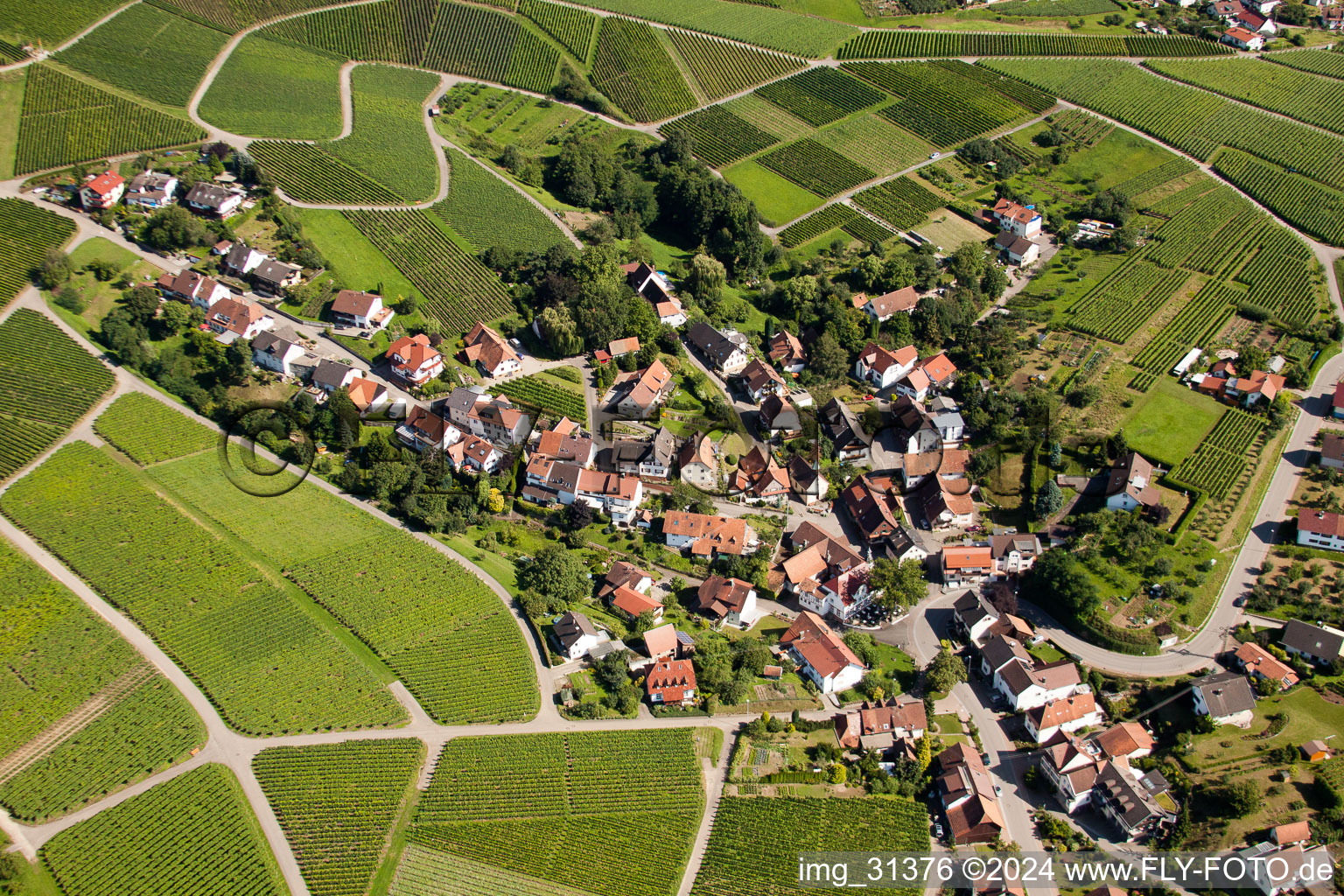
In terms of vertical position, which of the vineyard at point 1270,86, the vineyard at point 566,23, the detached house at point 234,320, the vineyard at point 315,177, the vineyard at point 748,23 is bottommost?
the detached house at point 234,320

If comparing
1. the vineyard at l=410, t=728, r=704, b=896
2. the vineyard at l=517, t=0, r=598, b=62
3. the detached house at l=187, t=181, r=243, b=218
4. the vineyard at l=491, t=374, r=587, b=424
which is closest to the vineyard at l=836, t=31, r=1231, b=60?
the vineyard at l=517, t=0, r=598, b=62

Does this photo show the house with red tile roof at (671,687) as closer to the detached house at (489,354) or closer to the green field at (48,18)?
the detached house at (489,354)

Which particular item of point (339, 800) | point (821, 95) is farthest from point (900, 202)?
point (339, 800)

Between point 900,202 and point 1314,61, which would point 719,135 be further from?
point 1314,61

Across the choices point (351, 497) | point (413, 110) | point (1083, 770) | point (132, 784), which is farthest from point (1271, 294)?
point (132, 784)

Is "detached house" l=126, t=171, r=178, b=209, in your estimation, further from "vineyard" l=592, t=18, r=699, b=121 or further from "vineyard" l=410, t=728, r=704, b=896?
"vineyard" l=410, t=728, r=704, b=896

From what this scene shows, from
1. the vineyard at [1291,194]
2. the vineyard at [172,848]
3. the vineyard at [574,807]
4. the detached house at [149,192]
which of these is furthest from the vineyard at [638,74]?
the vineyard at [172,848]

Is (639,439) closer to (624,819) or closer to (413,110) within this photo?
(624,819)
